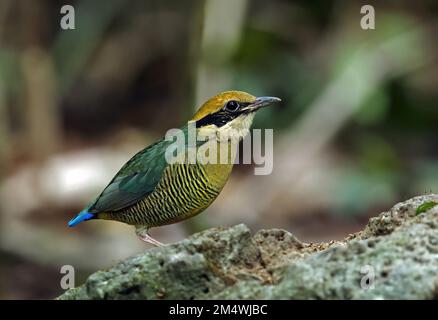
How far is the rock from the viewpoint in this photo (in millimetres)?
3785

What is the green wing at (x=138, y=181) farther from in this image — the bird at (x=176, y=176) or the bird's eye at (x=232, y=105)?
the bird's eye at (x=232, y=105)

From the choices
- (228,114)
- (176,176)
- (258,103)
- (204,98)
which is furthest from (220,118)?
(204,98)

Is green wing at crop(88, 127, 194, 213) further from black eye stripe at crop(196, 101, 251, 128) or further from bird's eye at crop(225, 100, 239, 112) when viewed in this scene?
bird's eye at crop(225, 100, 239, 112)

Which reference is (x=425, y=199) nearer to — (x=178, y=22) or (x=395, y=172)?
(x=395, y=172)

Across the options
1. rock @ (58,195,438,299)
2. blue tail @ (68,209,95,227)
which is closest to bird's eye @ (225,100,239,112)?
blue tail @ (68,209,95,227)

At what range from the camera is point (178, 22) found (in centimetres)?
1538

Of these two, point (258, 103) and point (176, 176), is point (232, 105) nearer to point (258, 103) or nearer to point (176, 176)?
point (258, 103)

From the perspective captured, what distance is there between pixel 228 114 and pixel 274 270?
1.67 meters

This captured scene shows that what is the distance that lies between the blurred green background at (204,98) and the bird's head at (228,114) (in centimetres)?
383

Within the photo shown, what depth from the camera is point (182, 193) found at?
17.6ft

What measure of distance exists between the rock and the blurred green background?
517 cm

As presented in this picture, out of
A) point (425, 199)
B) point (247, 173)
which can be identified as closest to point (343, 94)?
point (247, 173)
